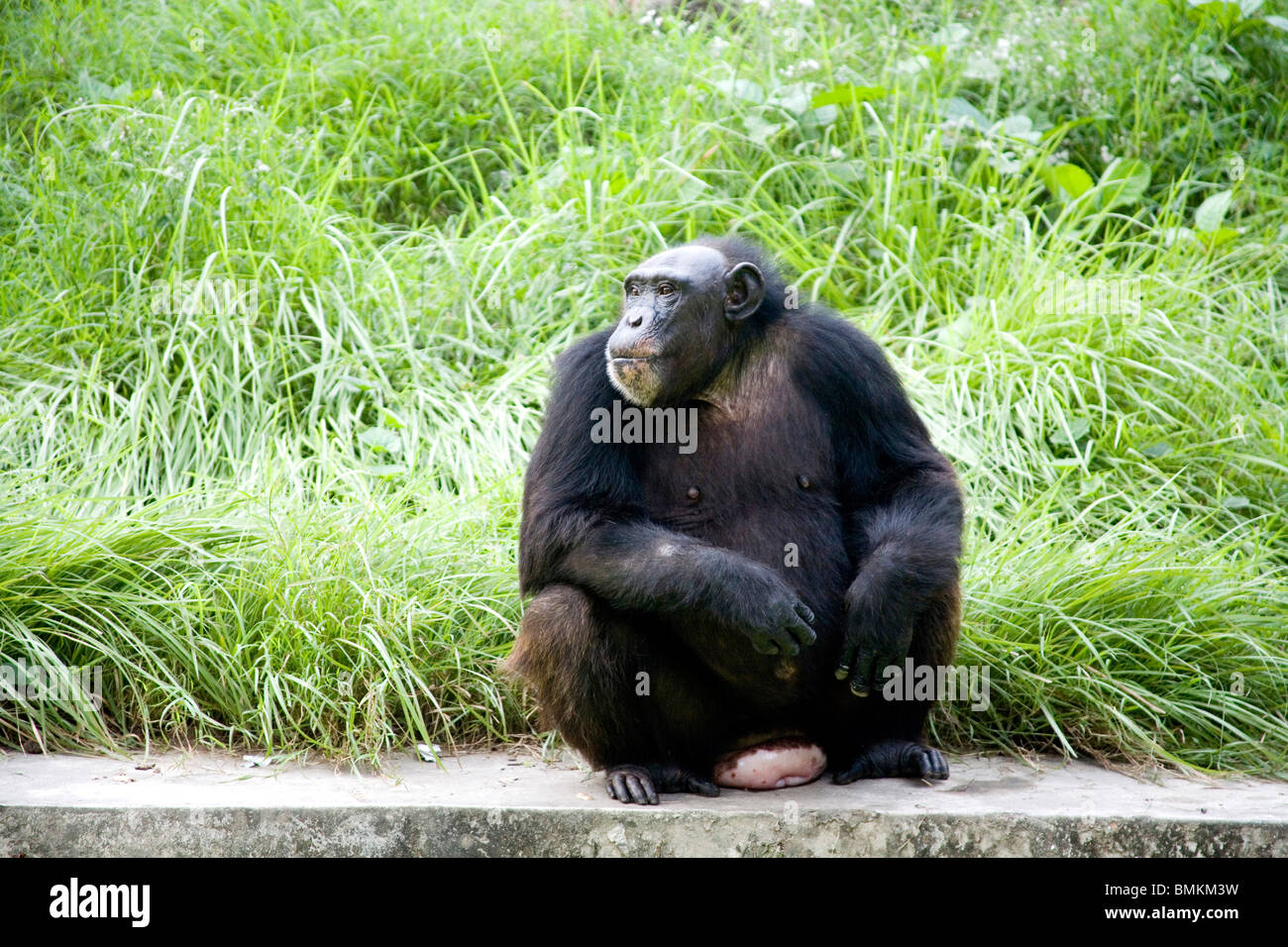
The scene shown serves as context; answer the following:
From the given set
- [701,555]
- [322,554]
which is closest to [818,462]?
[701,555]

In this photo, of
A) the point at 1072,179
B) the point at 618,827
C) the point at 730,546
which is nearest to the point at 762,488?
the point at 730,546

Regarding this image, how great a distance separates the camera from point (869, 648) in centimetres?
408

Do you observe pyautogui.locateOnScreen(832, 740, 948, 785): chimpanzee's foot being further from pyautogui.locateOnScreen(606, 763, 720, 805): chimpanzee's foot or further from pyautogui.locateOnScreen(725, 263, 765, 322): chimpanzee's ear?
pyautogui.locateOnScreen(725, 263, 765, 322): chimpanzee's ear

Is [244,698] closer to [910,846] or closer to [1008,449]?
[910,846]

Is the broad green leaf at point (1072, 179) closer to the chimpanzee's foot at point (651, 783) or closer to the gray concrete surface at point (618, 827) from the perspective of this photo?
the gray concrete surface at point (618, 827)

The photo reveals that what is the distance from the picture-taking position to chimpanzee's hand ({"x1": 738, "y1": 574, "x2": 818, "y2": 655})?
3957mm

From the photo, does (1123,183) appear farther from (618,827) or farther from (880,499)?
(618,827)

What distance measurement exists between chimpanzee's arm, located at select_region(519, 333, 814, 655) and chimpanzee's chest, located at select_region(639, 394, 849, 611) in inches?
5.2

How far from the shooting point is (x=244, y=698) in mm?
4930

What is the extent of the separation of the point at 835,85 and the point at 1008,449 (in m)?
2.82

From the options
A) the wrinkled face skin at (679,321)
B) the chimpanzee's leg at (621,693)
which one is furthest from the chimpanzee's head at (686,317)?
the chimpanzee's leg at (621,693)

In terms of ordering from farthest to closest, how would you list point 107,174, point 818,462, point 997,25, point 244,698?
point 997,25 < point 107,174 < point 244,698 < point 818,462

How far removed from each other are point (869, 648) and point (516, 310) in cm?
367

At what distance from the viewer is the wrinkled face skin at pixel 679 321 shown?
4250 mm
